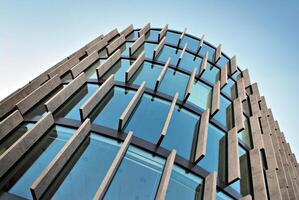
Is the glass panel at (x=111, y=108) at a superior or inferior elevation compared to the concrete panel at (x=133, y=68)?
inferior

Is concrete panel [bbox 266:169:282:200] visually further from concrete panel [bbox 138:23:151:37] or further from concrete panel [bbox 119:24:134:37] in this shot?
concrete panel [bbox 119:24:134:37]

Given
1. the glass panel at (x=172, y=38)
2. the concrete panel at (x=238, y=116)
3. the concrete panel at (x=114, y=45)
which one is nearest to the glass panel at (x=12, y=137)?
the concrete panel at (x=114, y=45)

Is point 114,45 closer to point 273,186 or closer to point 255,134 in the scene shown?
point 255,134

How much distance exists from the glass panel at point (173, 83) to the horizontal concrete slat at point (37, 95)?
182 inches

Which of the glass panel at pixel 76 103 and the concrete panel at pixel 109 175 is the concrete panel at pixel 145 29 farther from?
the concrete panel at pixel 109 175

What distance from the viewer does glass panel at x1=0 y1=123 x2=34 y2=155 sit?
8.61 metres

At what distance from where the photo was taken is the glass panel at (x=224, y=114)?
12423mm

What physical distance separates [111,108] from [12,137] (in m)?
3.54

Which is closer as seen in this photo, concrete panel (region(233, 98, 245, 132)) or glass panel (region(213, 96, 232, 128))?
concrete panel (region(233, 98, 245, 132))

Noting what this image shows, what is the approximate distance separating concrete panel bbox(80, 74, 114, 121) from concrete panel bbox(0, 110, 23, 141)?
7.14 ft

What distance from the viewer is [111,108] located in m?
10.5

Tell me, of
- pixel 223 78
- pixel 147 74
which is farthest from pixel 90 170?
pixel 223 78

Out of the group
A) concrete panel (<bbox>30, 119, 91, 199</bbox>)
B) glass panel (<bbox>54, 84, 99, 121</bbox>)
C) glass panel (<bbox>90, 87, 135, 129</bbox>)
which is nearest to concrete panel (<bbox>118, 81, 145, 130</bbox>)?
glass panel (<bbox>90, 87, 135, 129</bbox>)

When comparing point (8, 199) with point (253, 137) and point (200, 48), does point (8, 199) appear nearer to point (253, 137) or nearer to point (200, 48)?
point (253, 137)
